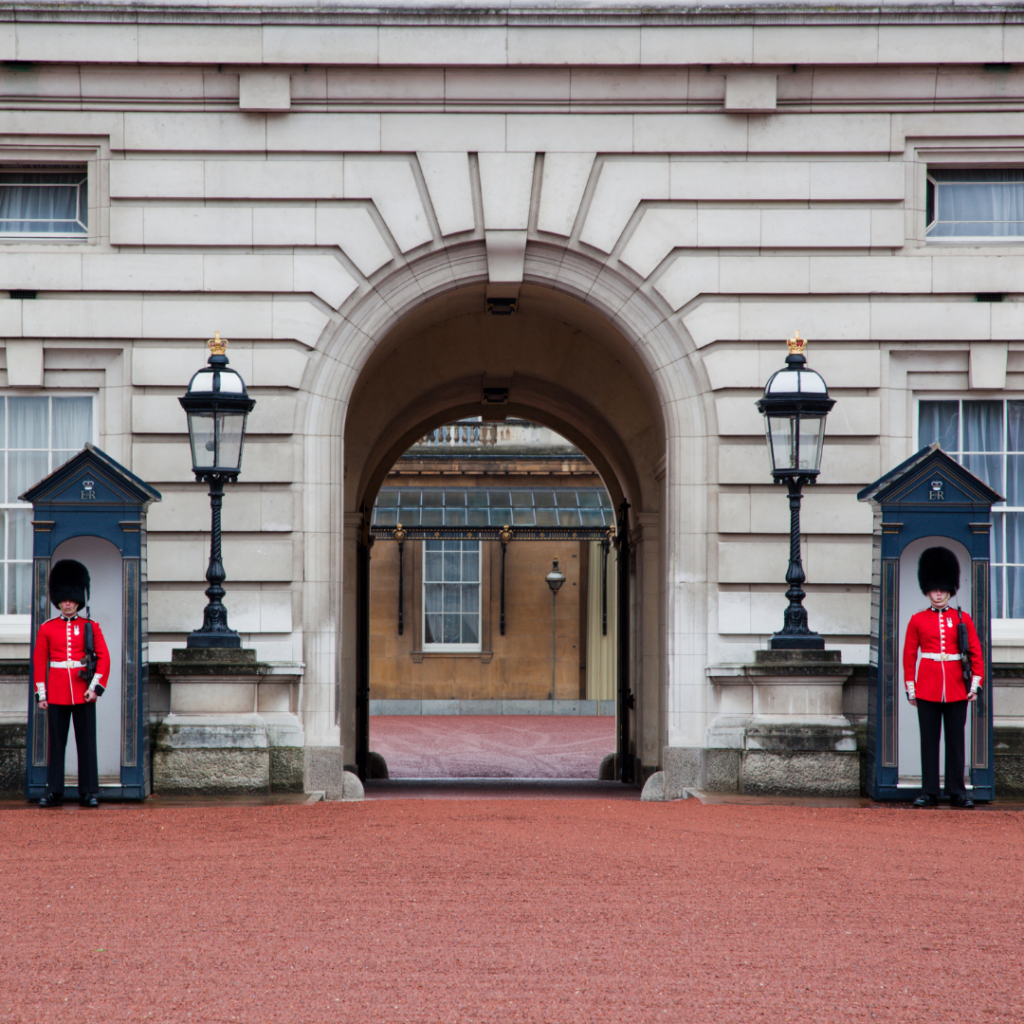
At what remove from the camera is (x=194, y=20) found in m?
8.84

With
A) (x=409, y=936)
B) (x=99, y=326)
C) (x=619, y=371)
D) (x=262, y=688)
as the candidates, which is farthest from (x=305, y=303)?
(x=409, y=936)

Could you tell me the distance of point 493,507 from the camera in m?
25.2

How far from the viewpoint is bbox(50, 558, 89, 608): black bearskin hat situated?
26.0ft

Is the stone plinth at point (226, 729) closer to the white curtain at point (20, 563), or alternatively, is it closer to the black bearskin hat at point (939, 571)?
the white curtain at point (20, 563)

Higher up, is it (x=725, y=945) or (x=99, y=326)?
(x=99, y=326)

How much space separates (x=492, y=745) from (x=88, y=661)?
444 inches

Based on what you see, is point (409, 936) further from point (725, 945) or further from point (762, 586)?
point (762, 586)

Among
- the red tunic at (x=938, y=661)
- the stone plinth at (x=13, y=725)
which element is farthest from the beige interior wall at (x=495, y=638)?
the red tunic at (x=938, y=661)

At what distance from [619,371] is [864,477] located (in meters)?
3.05

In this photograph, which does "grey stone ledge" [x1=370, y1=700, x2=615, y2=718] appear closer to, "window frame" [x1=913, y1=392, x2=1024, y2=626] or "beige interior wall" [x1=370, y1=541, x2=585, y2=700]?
"beige interior wall" [x1=370, y1=541, x2=585, y2=700]

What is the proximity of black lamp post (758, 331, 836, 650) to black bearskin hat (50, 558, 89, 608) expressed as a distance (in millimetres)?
4368

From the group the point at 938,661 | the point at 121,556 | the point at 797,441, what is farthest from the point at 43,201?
the point at 938,661

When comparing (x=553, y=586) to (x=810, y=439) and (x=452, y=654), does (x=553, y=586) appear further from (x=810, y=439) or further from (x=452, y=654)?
(x=810, y=439)

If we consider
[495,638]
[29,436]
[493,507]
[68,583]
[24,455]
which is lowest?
[495,638]
